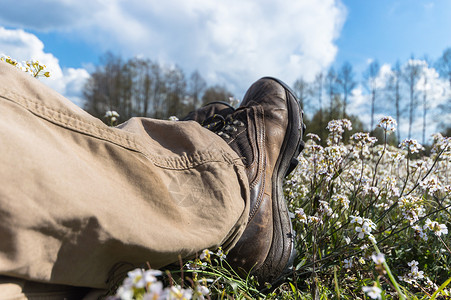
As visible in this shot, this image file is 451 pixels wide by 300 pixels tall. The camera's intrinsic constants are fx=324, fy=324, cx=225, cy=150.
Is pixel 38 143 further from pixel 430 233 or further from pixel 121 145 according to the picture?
pixel 430 233

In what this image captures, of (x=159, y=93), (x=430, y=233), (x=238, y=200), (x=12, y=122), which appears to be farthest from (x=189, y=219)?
Answer: (x=159, y=93)

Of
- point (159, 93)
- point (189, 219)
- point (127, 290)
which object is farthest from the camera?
point (159, 93)

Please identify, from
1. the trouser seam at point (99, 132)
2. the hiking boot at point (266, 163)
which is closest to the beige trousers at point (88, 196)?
the trouser seam at point (99, 132)

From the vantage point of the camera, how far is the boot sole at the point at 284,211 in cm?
181

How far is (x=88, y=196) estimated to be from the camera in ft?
3.46

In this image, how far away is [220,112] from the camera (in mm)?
Result: 2855

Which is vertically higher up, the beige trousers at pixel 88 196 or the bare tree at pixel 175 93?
the bare tree at pixel 175 93

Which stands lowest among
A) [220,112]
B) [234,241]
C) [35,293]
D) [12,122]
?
[35,293]

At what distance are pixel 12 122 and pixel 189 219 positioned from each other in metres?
0.72

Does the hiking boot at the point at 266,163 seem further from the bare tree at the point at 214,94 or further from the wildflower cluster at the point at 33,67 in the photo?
the bare tree at the point at 214,94

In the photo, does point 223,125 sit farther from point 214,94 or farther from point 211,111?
point 214,94

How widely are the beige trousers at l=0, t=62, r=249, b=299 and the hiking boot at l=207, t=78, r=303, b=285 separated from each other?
305 mm

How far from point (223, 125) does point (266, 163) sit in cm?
47

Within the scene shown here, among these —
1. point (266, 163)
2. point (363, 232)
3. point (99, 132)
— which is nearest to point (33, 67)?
point (99, 132)
